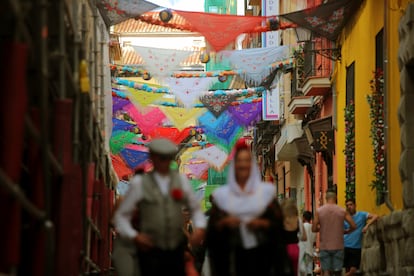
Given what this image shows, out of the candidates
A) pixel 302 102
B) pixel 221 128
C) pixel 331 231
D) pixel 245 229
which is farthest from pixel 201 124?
pixel 245 229

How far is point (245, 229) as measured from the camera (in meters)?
10.0

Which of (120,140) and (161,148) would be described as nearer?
(161,148)

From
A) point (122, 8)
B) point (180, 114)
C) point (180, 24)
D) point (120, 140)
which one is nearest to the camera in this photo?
point (122, 8)

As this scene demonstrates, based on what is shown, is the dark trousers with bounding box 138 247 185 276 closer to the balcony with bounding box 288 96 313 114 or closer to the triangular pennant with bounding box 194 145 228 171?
the balcony with bounding box 288 96 313 114

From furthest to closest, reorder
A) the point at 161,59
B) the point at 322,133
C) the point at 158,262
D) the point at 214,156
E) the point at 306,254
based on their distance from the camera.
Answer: the point at 214,156 → the point at 161,59 → the point at 322,133 → the point at 306,254 → the point at 158,262

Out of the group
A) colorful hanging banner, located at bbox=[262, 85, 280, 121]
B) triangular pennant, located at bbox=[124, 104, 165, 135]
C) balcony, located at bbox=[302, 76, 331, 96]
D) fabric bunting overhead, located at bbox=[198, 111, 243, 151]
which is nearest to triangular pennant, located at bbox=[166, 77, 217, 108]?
triangular pennant, located at bbox=[124, 104, 165, 135]

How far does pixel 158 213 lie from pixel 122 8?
14.5 metres

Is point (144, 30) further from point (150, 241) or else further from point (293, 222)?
point (150, 241)

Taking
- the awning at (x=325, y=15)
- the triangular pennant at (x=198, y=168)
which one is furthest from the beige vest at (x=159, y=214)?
the triangular pennant at (x=198, y=168)

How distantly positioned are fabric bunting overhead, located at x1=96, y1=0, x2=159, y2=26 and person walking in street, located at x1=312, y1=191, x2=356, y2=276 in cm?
657

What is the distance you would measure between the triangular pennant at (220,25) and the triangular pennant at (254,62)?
5135mm

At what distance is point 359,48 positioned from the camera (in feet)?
78.9

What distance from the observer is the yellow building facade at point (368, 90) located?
19.5 metres

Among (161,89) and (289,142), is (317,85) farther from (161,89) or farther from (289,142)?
(161,89)
